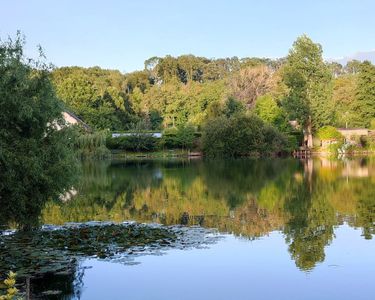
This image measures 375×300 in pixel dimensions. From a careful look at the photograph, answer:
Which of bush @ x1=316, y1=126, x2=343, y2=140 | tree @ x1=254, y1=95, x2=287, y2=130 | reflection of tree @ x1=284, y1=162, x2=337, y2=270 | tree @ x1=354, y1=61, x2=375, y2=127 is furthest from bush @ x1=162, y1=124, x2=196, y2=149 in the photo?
reflection of tree @ x1=284, y1=162, x2=337, y2=270

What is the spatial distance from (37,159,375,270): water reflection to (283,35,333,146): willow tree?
2605cm

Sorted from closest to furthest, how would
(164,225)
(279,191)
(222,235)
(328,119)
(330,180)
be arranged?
(222,235) → (164,225) → (279,191) → (330,180) → (328,119)

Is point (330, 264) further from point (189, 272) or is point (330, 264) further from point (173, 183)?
point (173, 183)

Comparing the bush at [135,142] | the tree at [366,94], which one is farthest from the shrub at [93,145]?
the tree at [366,94]

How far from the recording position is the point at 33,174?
43.5 ft

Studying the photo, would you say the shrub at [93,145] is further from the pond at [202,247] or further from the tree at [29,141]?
the tree at [29,141]

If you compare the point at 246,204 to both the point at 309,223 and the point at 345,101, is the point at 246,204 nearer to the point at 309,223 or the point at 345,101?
the point at 309,223

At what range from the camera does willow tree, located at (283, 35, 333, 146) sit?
59531 mm

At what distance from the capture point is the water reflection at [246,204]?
1609 centimetres

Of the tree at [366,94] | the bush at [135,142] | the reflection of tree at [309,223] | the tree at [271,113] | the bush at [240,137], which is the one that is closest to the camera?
the reflection of tree at [309,223]

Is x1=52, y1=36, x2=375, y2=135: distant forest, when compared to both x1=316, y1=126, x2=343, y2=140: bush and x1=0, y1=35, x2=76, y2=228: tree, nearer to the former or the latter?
x1=316, y1=126, x2=343, y2=140: bush

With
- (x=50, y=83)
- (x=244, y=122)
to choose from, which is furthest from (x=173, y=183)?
(x=244, y=122)

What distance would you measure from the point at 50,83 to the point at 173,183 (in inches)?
653

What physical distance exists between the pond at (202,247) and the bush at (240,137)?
100 feet
